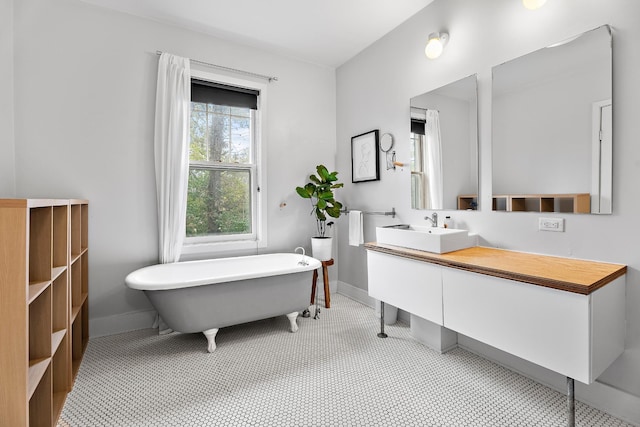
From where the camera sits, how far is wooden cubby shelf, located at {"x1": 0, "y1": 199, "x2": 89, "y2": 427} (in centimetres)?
112

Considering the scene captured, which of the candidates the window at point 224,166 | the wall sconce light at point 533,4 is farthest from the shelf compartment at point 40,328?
the wall sconce light at point 533,4

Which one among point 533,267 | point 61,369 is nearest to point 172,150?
point 61,369

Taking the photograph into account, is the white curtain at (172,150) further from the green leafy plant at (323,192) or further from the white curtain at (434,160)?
the white curtain at (434,160)

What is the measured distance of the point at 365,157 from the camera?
129 inches

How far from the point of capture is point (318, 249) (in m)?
3.20

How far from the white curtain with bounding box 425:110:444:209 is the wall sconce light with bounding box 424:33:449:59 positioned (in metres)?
0.42

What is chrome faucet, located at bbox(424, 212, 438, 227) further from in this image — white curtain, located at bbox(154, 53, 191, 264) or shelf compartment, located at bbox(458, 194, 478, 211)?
white curtain, located at bbox(154, 53, 191, 264)

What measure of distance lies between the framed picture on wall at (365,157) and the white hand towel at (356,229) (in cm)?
39

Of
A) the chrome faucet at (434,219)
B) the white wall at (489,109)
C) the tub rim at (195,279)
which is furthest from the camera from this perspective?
the chrome faucet at (434,219)

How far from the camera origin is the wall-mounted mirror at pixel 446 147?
88.6 inches

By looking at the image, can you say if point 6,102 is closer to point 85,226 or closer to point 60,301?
point 85,226

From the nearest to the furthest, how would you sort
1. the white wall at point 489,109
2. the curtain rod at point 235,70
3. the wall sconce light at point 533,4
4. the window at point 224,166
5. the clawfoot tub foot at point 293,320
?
the white wall at point 489,109 → the wall sconce light at point 533,4 → the clawfoot tub foot at point 293,320 → the curtain rod at point 235,70 → the window at point 224,166

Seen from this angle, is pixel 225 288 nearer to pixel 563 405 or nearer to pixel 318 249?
pixel 318 249

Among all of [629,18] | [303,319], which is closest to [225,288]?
[303,319]
